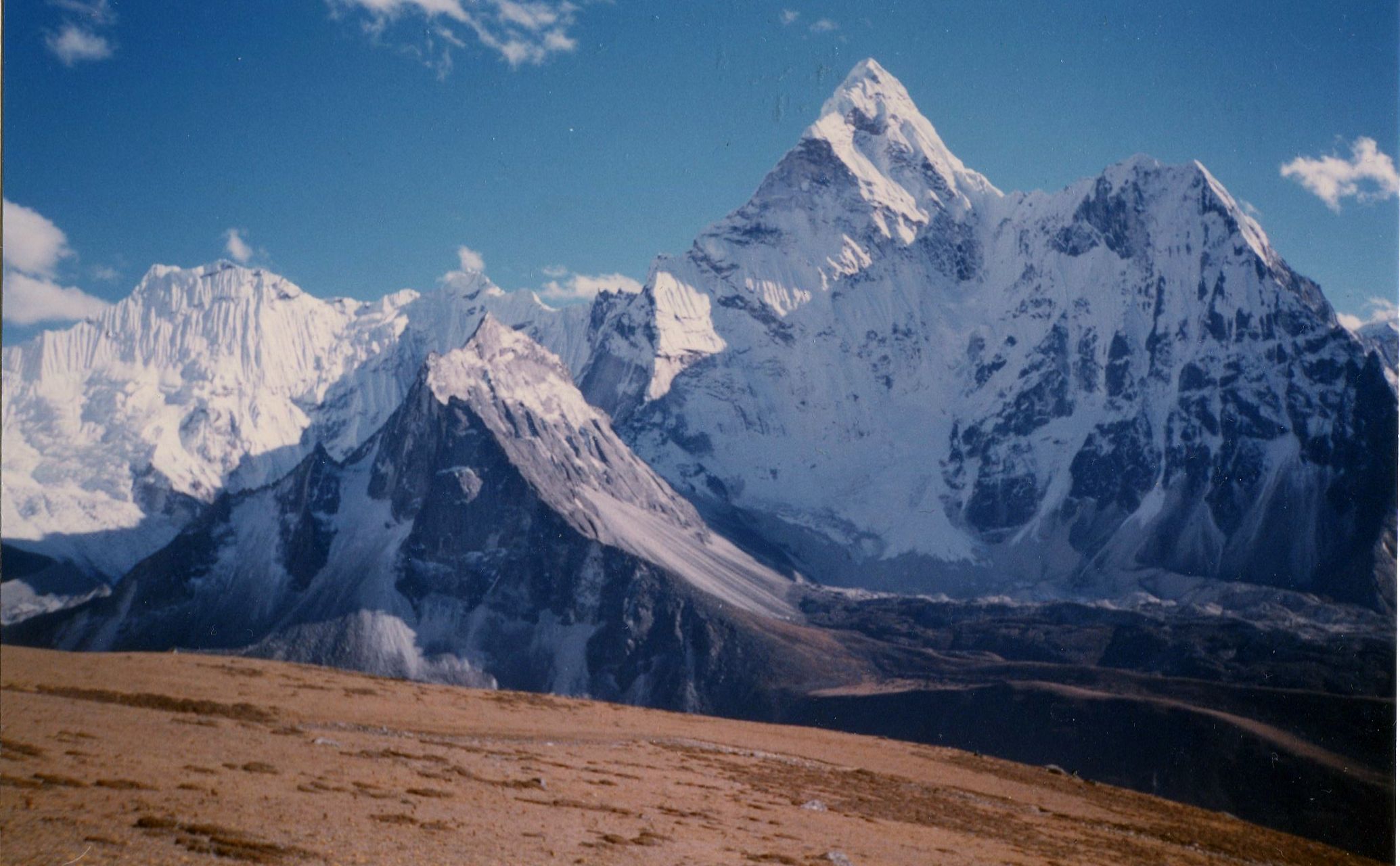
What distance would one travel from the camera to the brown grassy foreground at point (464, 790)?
3816cm

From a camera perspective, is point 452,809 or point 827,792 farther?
point 827,792

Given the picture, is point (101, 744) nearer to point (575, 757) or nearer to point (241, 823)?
point (241, 823)

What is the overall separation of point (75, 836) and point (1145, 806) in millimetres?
68948

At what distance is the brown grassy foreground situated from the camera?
38156 millimetres

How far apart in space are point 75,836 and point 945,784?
58157mm

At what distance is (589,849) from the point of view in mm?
41906

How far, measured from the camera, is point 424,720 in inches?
3145

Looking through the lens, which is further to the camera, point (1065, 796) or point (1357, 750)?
point (1357, 750)

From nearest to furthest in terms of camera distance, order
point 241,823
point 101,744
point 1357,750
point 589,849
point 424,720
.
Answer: point 241,823, point 589,849, point 101,744, point 424,720, point 1357,750

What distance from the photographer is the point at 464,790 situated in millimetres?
50375

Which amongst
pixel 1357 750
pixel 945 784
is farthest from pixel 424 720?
pixel 1357 750

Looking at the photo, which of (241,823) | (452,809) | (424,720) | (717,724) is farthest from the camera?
(717,724)

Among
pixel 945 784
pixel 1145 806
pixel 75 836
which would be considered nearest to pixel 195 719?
pixel 75 836

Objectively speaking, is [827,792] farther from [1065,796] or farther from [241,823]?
[241,823]
